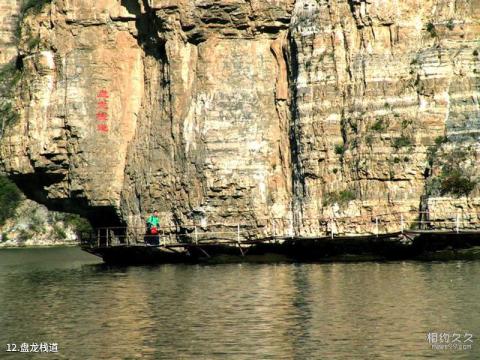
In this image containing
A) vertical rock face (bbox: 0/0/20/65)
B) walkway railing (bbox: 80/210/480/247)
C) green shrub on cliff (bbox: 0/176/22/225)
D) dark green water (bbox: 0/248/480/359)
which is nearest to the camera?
dark green water (bbox: 0/248/480/359)

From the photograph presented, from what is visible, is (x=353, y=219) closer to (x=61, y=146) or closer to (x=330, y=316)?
(x=61, y=146)

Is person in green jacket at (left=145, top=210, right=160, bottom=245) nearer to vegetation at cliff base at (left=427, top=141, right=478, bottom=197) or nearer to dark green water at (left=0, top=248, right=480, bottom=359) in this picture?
dark green water at (left=0, top=248, right=480, bottom=359)

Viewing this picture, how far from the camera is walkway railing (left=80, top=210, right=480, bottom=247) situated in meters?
55.3

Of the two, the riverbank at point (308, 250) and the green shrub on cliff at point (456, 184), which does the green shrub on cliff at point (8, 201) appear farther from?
the green shrub on cliff at point (456, 184)

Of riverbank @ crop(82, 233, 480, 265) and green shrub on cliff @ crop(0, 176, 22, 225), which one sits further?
green shrub on cliff @ crop(0, 176, 22, 225)

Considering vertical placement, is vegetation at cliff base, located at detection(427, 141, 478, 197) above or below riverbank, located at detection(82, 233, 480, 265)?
above

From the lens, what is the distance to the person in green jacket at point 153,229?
61.9 meters

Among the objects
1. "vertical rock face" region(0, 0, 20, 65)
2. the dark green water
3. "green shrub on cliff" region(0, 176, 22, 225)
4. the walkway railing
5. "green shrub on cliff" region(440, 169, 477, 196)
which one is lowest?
the dark green water

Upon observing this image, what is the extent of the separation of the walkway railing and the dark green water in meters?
2.69

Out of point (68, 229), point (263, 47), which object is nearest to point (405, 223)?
point (263, 47)

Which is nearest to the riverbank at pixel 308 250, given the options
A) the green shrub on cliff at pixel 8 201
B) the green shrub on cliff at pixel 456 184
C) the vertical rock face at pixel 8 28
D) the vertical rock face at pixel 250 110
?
the vertical rock face at pixel 250 110

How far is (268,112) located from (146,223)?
7955 millimetres

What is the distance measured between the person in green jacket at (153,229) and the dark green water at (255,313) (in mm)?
6752

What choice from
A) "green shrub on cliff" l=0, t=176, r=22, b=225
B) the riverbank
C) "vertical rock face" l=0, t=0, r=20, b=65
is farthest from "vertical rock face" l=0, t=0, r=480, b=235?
"vertical rock face" l=0, t=0, r=20, b=65
